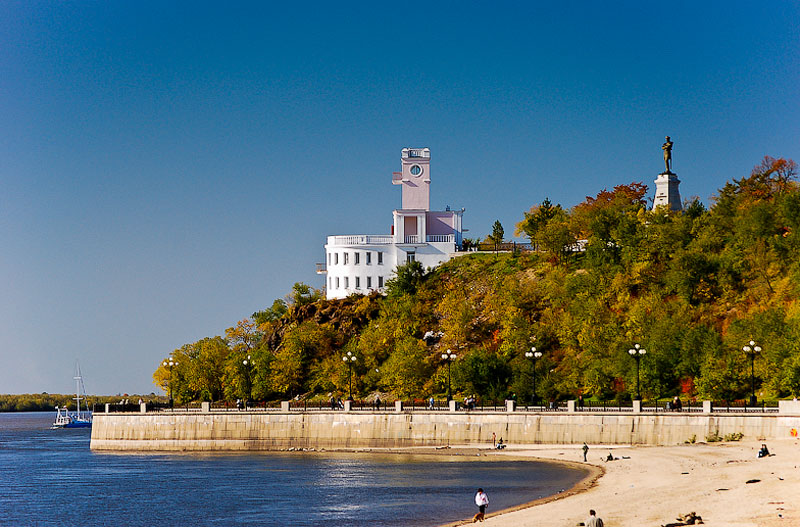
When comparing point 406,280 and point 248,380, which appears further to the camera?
point 406,280

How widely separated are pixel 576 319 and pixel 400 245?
1129 inches

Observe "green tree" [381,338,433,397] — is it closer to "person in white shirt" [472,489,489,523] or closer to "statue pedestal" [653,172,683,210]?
"statue pedestal" [653,172,683,210]

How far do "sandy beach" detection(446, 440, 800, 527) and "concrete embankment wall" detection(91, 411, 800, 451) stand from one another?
3.95 m

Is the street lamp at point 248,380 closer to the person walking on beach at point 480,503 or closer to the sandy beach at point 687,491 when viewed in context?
the sandy beach at point 687,491

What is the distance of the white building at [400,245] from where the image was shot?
121 meters

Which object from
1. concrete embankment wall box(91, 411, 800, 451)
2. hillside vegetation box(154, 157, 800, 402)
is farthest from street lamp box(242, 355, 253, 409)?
concrete embankment wall box(91, 411, 800, 451)

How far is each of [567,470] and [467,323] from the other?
145 feet

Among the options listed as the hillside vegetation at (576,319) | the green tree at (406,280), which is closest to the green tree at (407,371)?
the hillside vegetation at (576,319)

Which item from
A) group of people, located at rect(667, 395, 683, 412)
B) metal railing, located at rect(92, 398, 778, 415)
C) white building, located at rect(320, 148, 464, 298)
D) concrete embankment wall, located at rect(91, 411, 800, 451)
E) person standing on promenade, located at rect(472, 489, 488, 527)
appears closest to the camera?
person standing on promenade, located at rect(472, 489, 488, 527)

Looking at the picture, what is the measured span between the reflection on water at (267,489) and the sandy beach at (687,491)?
3416 mm

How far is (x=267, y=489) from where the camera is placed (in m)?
62.5

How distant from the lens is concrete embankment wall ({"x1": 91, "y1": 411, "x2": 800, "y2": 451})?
Answer: 67.6 metres

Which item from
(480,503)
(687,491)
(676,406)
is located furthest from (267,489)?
(676,406)

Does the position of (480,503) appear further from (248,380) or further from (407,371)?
(248,380)
